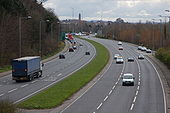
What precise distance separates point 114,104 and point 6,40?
1736 inches

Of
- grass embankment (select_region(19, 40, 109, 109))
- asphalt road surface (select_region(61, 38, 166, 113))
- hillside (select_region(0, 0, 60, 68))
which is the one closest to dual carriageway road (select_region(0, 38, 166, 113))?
asphalt road surface (select_region(61, 38, 166, 113))

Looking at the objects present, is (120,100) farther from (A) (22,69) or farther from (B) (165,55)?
(B) (165,55)

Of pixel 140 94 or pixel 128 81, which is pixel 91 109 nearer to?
pixel 140 94

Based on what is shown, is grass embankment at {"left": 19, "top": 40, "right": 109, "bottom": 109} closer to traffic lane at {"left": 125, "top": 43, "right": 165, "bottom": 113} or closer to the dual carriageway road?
the dual carriageway road

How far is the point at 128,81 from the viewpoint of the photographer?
51.7 metres

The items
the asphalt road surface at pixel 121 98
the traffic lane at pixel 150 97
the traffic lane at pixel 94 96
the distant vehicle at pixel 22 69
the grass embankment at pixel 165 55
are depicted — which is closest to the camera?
the traffic lane at pixel 94 96

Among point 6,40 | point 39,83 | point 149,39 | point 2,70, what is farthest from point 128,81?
point 149,39

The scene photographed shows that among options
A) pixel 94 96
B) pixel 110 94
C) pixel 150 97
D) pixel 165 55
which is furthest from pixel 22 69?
pixel 165 55

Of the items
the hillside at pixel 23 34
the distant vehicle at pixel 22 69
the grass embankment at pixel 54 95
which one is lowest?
the grass embankment at pixel 54 95

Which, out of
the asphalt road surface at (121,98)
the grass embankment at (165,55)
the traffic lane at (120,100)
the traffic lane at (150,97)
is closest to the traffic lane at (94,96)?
the asphalt road surface at (121,98)

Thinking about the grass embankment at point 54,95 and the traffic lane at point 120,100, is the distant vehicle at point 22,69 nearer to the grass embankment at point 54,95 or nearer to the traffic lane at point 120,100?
the grass embankment at point 54,95

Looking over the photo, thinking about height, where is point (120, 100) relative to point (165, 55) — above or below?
below

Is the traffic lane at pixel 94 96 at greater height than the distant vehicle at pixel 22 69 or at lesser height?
lesser

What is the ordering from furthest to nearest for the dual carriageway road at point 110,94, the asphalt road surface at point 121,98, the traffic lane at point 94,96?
1. the dual carriageway road at point 110,94
2. the asphalt road surface at point 121,98
3. the traffic lane at point 94,96
